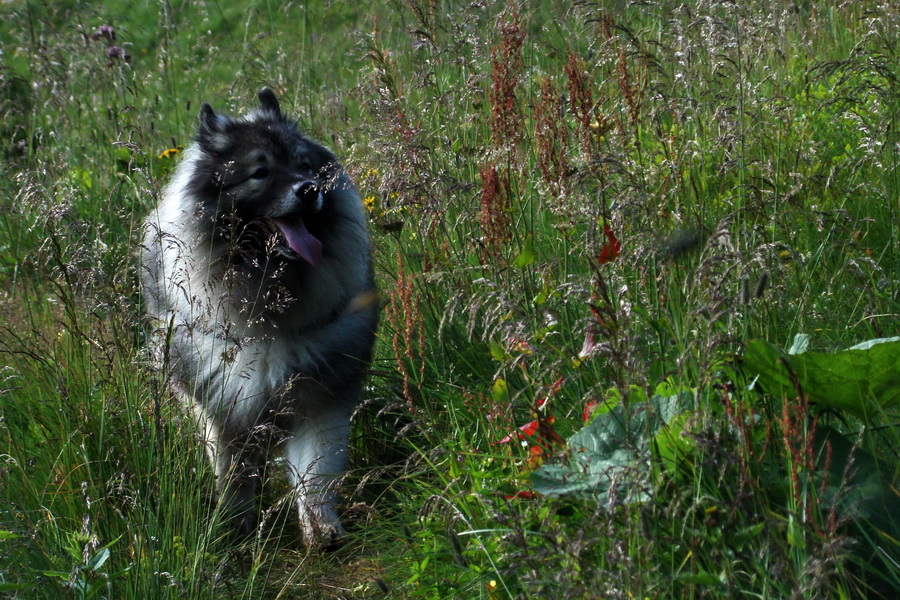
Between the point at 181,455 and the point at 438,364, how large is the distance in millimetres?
997

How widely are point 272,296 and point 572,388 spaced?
4.35ft

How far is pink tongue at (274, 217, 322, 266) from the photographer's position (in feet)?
11.3

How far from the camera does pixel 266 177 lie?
3.49 meters

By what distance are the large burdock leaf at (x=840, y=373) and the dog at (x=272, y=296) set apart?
1.65m

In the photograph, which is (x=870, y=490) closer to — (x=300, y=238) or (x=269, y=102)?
(x=300, y=238)

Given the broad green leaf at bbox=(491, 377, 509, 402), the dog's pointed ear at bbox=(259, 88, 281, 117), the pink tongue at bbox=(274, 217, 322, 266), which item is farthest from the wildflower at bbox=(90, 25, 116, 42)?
the broad green leaf at bbox=(491, 377, 509, 402)

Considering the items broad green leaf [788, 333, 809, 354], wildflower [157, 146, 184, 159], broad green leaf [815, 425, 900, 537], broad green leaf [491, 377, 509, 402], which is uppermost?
wildflower [157, 146, 184, 159]

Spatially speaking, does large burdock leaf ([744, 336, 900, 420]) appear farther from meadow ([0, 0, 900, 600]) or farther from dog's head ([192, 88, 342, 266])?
dog's head ([192, 88, 342, 266])

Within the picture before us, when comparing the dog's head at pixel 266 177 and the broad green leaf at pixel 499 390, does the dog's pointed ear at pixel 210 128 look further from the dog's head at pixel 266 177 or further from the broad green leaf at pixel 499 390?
the broad green leaf at pixel 499 390

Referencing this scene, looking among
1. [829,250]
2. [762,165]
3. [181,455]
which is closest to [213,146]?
[181,455]

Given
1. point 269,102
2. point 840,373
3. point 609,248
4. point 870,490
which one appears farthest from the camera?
point 269,102

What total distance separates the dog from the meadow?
17cm

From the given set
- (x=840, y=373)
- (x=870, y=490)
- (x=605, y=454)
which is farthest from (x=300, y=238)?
(x=870, y=490)

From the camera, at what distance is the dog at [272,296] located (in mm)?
3301
